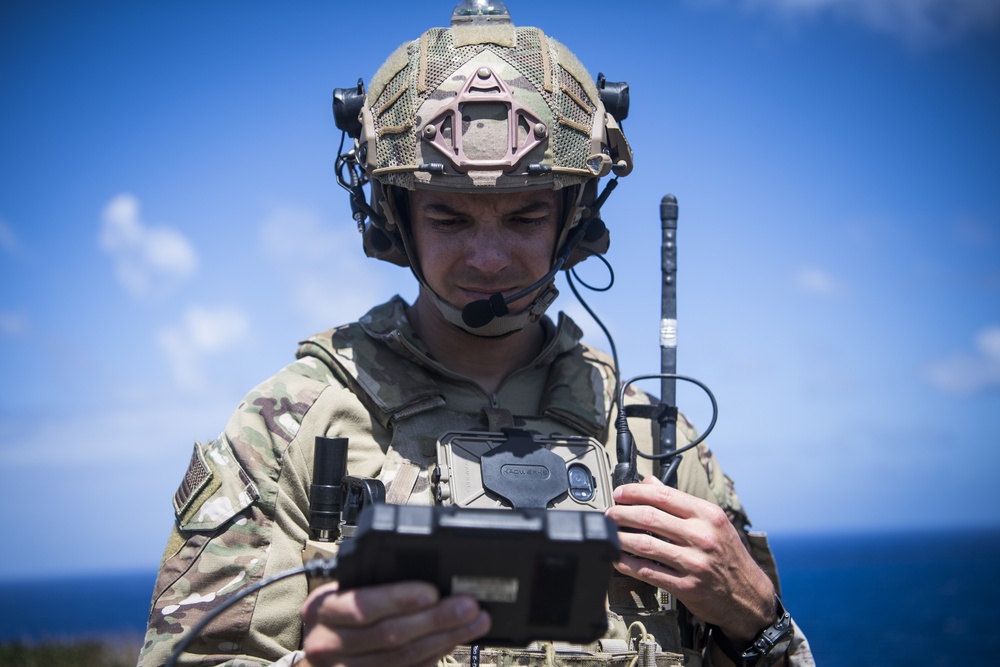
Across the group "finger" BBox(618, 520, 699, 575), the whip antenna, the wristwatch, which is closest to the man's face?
the whip antenna

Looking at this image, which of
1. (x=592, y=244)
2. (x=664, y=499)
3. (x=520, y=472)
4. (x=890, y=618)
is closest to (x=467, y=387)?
(x=520, y=472)

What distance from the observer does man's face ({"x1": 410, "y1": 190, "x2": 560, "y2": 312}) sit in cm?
363

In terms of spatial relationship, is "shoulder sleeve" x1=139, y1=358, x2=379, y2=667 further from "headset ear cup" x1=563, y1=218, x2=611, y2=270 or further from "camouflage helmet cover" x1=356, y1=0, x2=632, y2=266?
"headset ear cup" x1=563, y1=218, x2=611, y2=270

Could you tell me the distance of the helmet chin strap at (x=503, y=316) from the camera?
12.3ft

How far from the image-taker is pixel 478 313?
3.66 m

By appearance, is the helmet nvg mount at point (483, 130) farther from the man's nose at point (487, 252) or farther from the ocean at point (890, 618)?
the ocean at point (890, 618)

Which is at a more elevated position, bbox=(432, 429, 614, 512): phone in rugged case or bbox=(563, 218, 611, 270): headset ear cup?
bbox=(563, 218, 611, 270): headset ear cup

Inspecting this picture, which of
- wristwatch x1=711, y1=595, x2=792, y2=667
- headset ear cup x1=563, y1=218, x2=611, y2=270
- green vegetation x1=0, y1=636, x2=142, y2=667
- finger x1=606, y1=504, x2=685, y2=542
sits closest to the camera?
finger x1=606, y1=504, x2=685, y2=542

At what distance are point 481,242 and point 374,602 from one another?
179 centimetres

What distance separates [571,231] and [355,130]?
1.10 metres

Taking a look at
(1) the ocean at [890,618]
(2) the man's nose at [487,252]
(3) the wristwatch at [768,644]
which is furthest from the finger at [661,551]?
(1) the ocean at [890,618]

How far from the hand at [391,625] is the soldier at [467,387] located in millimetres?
573

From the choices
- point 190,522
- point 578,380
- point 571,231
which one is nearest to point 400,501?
point 190,522

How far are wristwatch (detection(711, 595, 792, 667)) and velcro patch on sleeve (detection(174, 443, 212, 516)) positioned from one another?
207 cm
